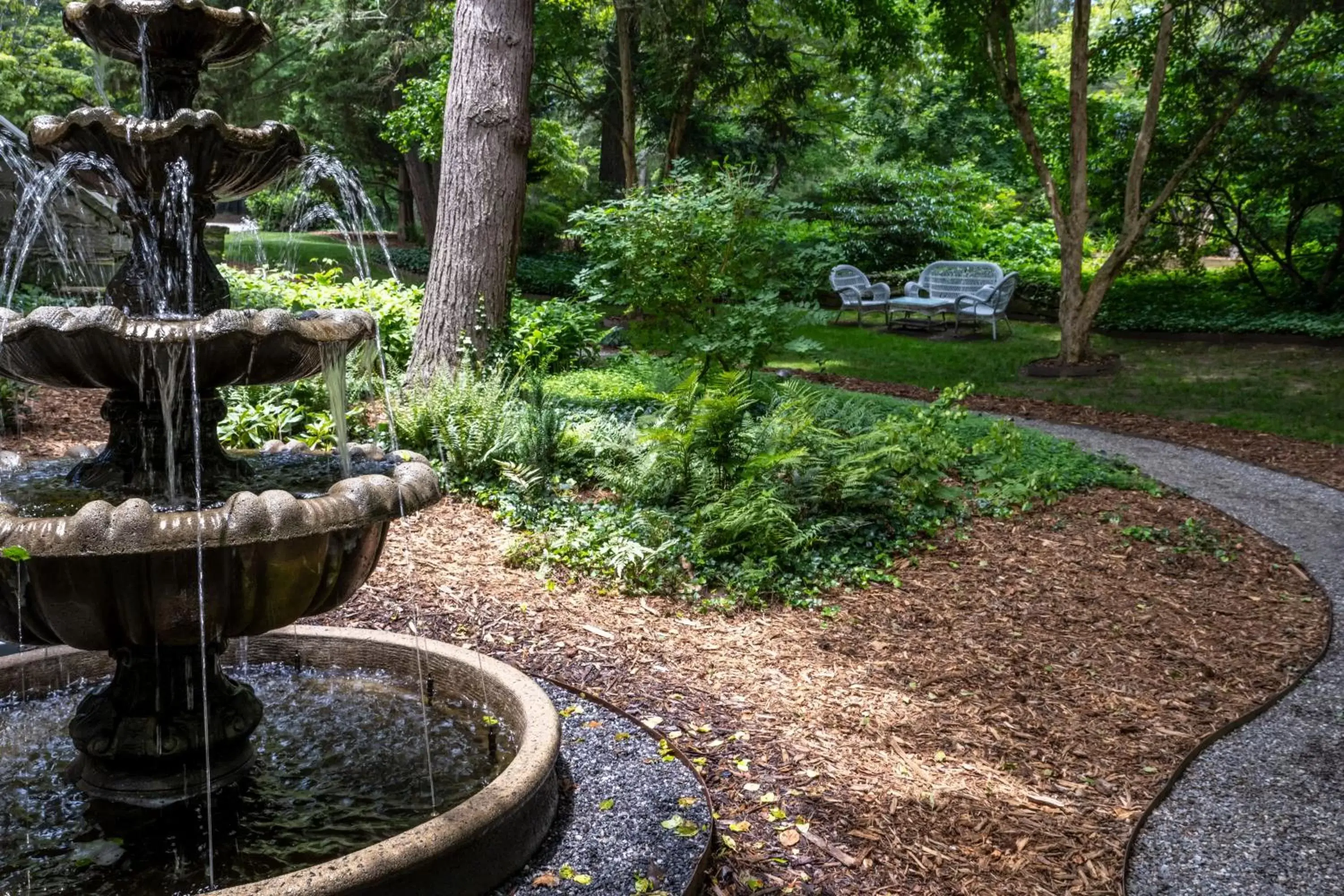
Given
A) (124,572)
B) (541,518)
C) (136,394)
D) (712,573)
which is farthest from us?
(541,518)

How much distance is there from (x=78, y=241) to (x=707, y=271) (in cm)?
884

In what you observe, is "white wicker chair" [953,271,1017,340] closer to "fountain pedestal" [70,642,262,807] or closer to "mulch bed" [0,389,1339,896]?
"mulch bed" [0,389,1339,896]

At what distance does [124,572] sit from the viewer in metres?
2.74

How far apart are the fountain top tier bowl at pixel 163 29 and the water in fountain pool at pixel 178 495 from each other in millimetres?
1444

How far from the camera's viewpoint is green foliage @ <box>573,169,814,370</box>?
9031mm

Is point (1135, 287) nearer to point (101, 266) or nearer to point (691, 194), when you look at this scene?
point (691, 194)

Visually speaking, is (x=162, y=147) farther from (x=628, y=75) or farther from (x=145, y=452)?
(x=628, y=75)

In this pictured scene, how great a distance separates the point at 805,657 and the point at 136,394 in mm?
3269

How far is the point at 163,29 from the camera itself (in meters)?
3.18

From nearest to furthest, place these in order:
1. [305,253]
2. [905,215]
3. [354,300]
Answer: [354,300] < [905,215] < [305,253]

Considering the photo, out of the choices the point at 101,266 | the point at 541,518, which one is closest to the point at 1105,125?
the point at 541,518

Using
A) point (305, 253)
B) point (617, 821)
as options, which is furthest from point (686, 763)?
point (305, 253)

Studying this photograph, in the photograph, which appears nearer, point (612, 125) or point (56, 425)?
point (56, 425)

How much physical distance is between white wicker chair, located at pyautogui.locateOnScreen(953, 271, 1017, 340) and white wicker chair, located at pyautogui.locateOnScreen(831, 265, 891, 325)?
1234 millimetres
